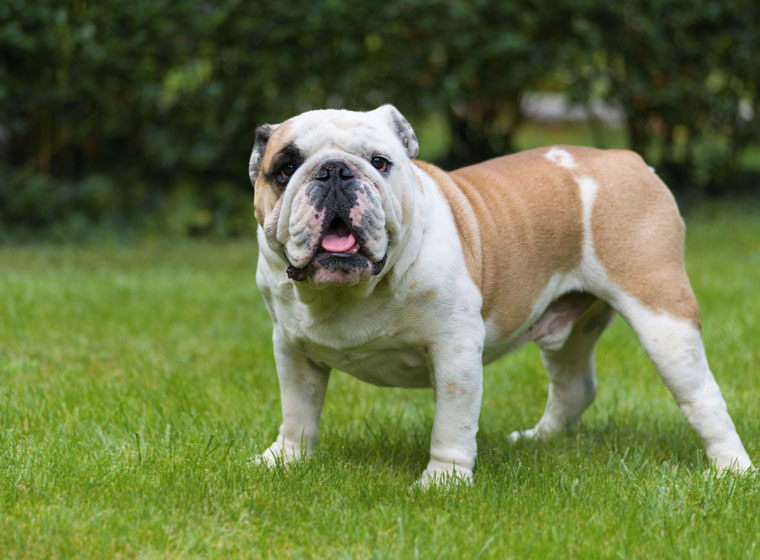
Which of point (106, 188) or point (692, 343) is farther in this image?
point (106, 188)

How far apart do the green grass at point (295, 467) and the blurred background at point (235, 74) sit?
2.45m

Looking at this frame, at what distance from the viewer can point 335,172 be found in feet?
10.5

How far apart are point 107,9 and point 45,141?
4.62ft

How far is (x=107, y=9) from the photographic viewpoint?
840 centimetres

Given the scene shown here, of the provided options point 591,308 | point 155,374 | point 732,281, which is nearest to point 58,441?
point 155,374

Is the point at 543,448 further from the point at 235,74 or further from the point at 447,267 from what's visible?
the point at 235,74

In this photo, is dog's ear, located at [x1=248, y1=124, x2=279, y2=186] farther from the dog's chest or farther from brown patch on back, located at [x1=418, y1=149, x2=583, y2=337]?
brown patch on back, located at [x1=418, y1=149, x2=583, y2=337]

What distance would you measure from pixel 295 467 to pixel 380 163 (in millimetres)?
1113

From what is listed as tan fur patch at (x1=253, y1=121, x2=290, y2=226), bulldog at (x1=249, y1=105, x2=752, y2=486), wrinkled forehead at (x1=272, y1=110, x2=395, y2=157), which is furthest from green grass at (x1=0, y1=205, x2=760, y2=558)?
wrinkled forehead at (x1=272, y1=110, x2=395, y2=157)

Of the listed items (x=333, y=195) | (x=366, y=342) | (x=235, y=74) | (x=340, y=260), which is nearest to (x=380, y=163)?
(x=333, y=195)

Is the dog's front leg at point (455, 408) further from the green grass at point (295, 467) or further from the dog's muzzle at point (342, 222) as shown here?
the dog's muzzle at point (342, 222)

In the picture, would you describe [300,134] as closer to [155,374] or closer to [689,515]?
[689,515]

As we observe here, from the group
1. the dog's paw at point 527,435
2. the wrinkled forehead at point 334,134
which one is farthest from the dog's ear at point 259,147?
the dog's paw at point 527,435

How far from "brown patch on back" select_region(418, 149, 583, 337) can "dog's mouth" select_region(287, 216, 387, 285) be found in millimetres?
605
